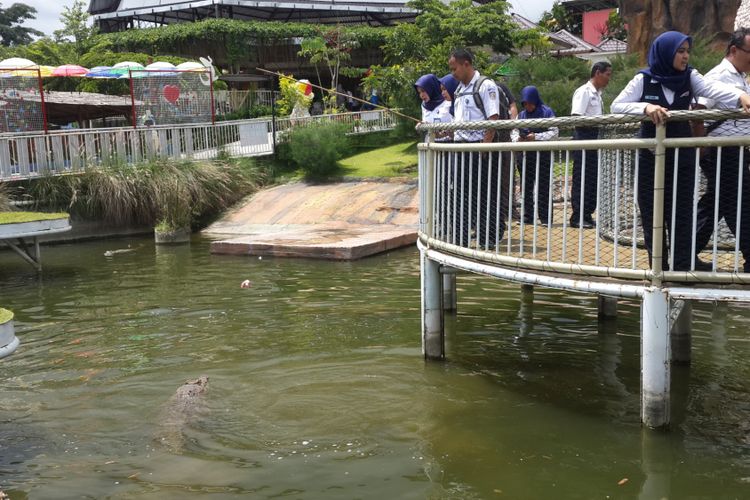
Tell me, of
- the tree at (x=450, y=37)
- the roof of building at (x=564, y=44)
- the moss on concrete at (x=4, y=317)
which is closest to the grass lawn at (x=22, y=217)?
the moss on concrete at (x=4, y=317)

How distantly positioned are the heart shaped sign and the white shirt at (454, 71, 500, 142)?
12.9 metres

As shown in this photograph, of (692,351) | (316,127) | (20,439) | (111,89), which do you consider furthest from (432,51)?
(20,439)

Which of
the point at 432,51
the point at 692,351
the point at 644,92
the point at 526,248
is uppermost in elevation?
the point at 432,51

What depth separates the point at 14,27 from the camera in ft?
188

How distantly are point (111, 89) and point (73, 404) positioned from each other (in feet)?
73.7

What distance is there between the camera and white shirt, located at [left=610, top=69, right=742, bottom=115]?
5.45 meters

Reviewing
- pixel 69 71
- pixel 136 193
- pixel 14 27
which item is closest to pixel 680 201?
pixel 136 193

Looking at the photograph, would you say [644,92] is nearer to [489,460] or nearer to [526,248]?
[526,248]

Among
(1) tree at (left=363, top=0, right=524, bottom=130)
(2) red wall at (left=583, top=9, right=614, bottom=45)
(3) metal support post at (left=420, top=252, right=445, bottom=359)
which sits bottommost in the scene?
(3) metal support post at (left=420, top=252, right=445, bottom=359)

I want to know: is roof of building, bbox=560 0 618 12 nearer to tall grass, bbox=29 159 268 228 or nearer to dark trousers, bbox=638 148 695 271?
tall grass, bbox=29 159 268 228

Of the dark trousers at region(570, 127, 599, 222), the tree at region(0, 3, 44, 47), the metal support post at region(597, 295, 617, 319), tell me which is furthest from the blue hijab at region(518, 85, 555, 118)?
the tree at region(0, 3, 44, 47)

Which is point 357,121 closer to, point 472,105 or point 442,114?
point 442,114

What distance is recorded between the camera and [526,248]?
6844 millimetres

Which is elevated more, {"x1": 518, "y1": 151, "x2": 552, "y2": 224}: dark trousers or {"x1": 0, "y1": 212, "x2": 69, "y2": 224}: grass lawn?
{"x1": 518, "y1": 151, "x2": 552, "y2": 224}: dark trousers
